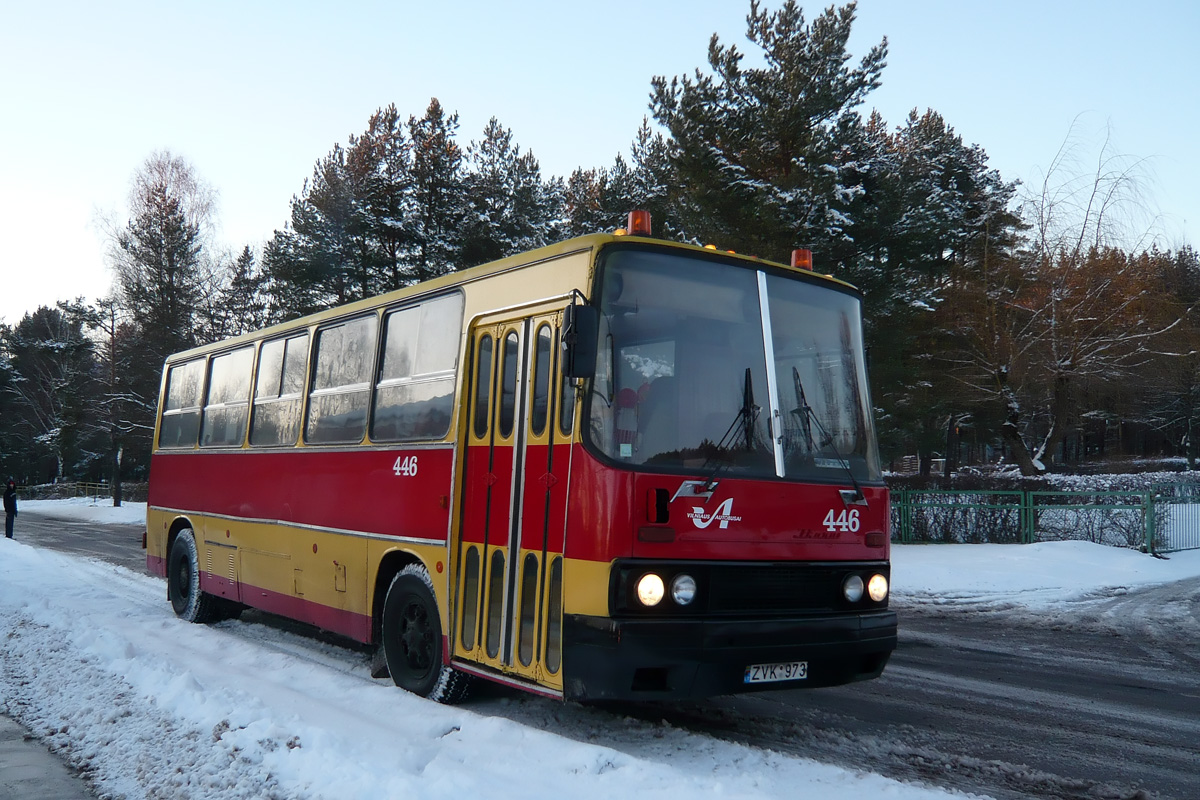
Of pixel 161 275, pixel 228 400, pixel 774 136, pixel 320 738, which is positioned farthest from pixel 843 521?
pixel 161 275

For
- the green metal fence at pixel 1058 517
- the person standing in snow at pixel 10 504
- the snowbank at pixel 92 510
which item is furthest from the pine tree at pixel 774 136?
the snowbank at pixel 92 510

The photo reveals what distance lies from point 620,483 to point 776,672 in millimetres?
1462

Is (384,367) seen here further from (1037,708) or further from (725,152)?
(725,152)

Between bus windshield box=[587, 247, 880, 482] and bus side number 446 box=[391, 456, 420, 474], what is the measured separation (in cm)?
222

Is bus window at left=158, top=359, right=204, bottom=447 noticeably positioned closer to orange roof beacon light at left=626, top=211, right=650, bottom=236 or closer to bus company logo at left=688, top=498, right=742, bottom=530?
orange roof beacon light at left=626, top=211, right=650, bottom=236

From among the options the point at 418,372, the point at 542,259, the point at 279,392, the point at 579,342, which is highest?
the point at 542,259

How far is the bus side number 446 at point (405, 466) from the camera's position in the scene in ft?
24.6

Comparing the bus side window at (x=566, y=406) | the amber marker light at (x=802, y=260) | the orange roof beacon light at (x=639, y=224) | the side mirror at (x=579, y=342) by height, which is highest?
the amber marker light at (x=802, y=260)

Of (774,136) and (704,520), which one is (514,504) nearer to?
(704,520)

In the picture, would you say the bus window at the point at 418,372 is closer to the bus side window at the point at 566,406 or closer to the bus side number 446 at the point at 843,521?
the bus side window at the point at 566,406

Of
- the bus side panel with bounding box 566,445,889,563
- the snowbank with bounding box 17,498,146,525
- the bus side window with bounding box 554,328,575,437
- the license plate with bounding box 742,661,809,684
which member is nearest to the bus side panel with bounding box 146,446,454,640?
the bus side window with bounding box 554,328,575,437

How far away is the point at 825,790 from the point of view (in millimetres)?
4895

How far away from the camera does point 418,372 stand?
7762mm

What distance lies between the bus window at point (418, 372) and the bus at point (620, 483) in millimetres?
22
